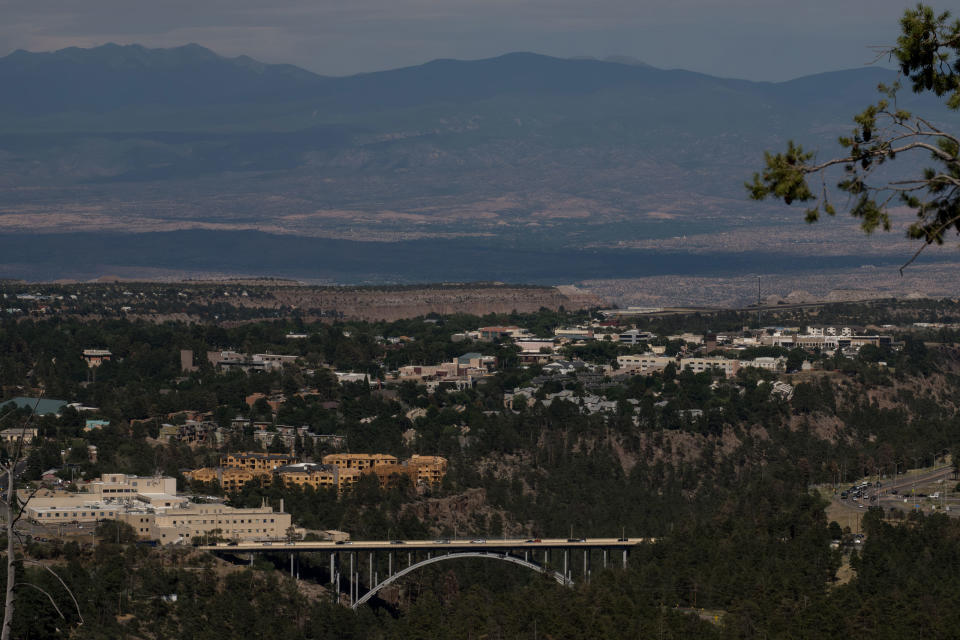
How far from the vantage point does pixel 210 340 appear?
167 m

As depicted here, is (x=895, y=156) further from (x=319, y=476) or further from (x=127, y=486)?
(x=319, y=476)

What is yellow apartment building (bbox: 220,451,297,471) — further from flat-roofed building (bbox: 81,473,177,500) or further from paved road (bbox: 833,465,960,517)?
paved road (bbox: 833,465,960,517)

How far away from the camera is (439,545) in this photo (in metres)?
88.2

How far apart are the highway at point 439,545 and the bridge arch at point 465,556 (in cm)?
58

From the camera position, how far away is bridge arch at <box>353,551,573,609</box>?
82812 millimetres

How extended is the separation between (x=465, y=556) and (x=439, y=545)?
5.12 ft

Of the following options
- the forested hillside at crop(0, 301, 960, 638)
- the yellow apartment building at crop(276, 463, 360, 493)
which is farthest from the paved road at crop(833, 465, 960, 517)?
the yellow apartment building at crop(276, 463, 360, 493)

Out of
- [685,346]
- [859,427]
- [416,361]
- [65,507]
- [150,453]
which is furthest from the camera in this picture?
[685,346]

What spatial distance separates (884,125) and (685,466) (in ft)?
299

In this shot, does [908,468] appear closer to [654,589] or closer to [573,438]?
[573,438]

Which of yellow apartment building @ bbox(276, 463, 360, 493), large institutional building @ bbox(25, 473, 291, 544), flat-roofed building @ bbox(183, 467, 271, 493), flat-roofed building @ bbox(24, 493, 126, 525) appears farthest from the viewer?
yellow apartment building @ bbox(276, 463, 360, 493)

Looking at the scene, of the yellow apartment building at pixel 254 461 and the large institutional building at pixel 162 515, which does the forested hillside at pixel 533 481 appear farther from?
the large institutional building at pixel 162 515

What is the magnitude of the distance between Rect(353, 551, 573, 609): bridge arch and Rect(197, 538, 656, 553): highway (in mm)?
584

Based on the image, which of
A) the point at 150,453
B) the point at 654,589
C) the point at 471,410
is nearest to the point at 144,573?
the point at 654,589
